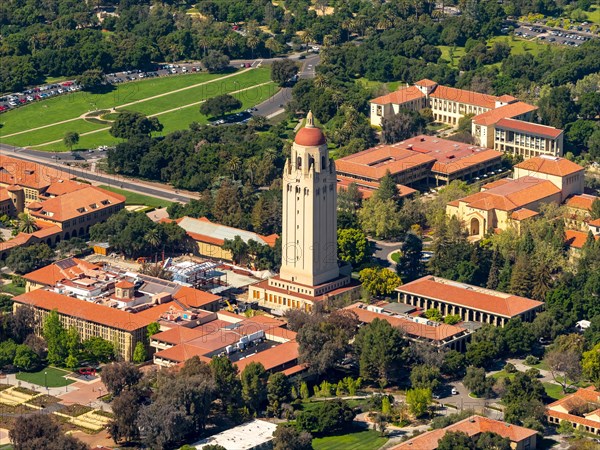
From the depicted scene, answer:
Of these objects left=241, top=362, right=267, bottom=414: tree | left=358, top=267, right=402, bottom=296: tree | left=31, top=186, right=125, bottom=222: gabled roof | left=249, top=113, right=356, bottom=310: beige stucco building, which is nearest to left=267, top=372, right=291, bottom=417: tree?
left=241, top=362, right=267, bottom=414: tree

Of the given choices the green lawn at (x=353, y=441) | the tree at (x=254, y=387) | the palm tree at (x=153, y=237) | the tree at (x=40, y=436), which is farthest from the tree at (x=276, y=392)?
the palm tree at (x=153, y=237)

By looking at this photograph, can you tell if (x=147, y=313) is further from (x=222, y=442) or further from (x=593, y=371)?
(x=593, y=371)

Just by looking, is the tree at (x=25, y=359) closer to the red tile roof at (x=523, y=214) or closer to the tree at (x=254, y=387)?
the tree at (x=254, y=387)

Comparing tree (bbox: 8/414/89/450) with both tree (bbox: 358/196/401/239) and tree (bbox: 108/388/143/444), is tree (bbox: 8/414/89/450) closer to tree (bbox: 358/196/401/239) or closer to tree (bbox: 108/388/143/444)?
tree (bbox: 108/388/143/444)

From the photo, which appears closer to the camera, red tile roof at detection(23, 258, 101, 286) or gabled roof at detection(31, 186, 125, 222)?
red tile roof at detection(23, 258, 101, 286)

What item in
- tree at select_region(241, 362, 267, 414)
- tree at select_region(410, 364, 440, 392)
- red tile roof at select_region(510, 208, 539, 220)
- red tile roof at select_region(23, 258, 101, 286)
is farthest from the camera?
red tile roof at select_region(510, 208, 539, 220)

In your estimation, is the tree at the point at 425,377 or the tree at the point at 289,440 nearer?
the tree at the point at 289,440

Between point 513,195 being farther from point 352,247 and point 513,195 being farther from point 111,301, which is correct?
point 111,301

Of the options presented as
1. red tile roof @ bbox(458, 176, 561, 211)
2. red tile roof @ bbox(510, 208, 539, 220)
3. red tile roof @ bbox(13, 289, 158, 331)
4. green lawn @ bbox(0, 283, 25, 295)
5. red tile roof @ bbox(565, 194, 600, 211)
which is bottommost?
green lawn @ bbox(0, 283, 25, 295)
